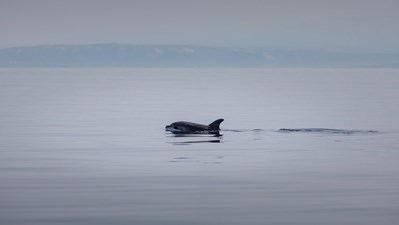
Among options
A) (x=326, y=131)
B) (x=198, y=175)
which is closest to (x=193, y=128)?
(x=326, y=131)

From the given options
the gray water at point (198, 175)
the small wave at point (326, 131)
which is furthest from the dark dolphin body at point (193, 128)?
the small wave at point (326, 131)

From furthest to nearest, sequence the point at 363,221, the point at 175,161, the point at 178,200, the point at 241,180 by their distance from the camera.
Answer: the point at 175,161
the point at 241,180
the point at 178,200
the point at 363,221

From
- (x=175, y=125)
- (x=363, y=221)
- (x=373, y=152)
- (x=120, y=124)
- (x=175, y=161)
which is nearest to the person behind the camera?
(x=363, y=221)

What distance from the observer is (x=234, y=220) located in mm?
18750

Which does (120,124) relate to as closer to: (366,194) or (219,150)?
(219,150)

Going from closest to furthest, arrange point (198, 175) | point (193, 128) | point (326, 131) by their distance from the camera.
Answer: point (198, 175) → point (326, 131) → point (193, 128)

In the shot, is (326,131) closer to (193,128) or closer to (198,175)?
(193,128)

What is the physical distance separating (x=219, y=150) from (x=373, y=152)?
17.5 feet

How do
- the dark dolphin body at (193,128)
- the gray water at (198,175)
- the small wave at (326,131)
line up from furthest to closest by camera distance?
the dark dolphin body at (193,128)
the small wave at (326,131)
the gray water at (198,175)

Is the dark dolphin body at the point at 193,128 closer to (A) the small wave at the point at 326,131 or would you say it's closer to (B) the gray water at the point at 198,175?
(B) the gray water at the point at 198,175

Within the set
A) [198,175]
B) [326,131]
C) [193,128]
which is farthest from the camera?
[193,128]

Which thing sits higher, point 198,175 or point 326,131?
point 326,131

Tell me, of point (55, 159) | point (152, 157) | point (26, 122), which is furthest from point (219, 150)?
point (26, 122)

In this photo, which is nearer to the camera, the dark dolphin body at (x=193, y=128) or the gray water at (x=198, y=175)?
the gray water at (x=198, y=175)
